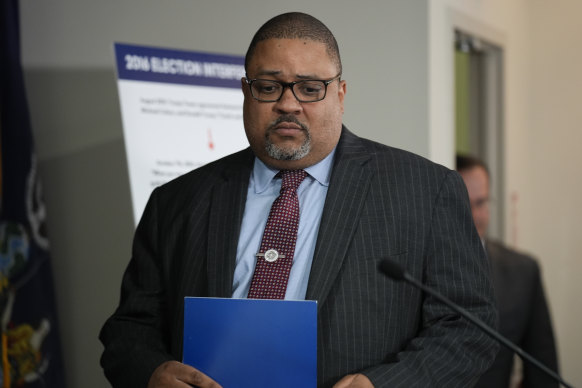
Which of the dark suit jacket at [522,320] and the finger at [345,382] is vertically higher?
the finger at [345,382]

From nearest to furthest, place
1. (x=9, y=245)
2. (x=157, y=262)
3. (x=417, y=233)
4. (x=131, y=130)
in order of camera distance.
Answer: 1. (x=417, y=233)
2. (x=157, y=262)
3. (x=131, y=130)
4. (x=9, y=245)

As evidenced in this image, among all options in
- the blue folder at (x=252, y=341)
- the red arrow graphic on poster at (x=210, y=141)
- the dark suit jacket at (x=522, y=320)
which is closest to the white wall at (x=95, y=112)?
the red arrow graphic on poster at (x=210, y=141)

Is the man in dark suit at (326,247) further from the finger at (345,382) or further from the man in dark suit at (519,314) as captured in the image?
the man in dark suit at (519,314)

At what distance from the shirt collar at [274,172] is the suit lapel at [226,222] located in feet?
0.08

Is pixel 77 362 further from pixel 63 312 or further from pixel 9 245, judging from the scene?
pixel 9 245

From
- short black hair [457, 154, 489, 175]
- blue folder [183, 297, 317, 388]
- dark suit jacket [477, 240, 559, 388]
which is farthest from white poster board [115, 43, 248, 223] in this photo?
blue folder [183, 297, 317, 388]

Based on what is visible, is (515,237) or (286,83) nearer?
(286,83)

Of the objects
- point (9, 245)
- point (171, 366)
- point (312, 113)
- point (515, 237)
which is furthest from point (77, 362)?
point (515, 237)

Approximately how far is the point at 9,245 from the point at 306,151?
1.88m

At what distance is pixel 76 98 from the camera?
350 centimetres

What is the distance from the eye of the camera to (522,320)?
2.81 m

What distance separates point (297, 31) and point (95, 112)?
2018mm

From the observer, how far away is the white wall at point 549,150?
5258 millimetres

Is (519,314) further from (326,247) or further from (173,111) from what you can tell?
(173,111)
